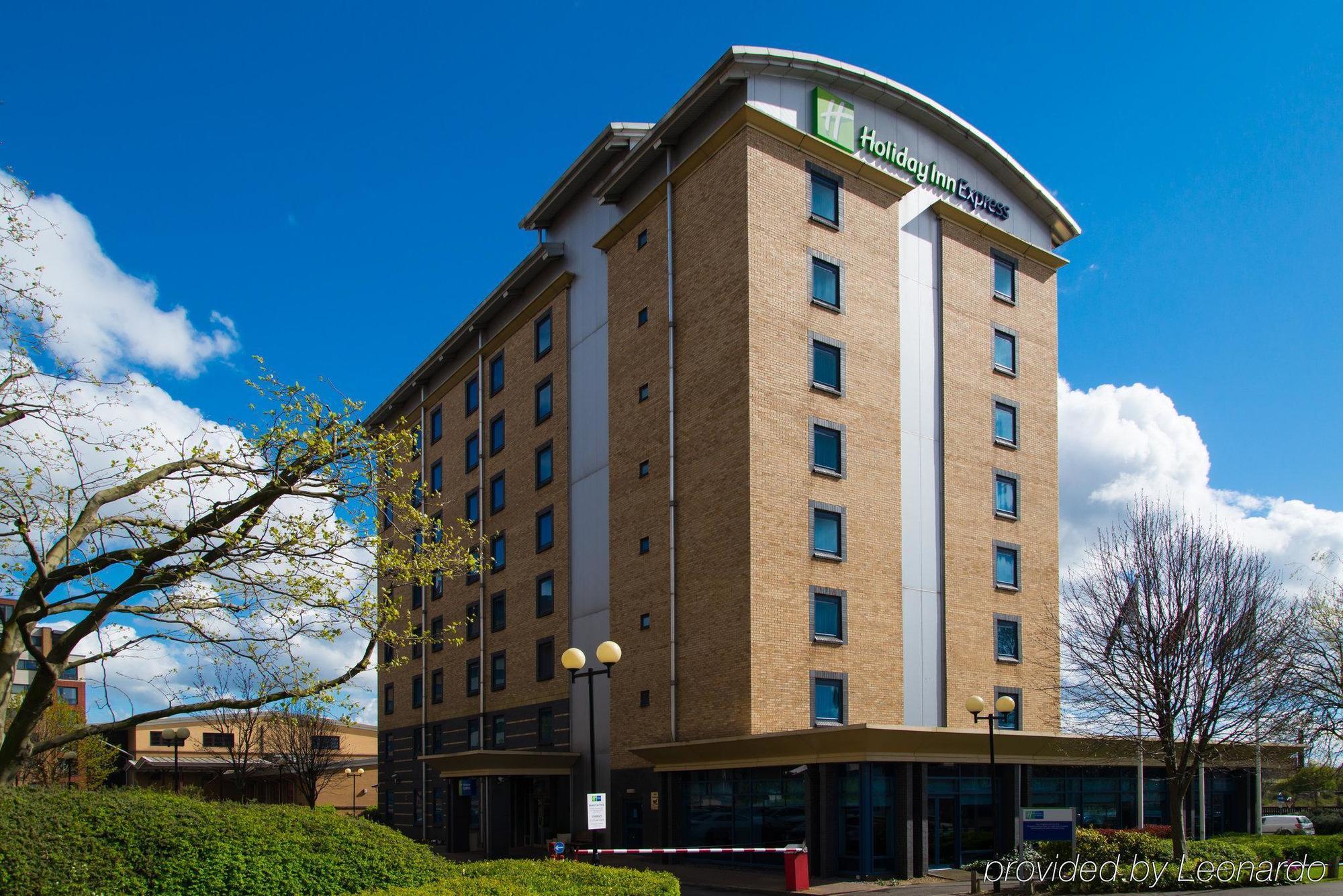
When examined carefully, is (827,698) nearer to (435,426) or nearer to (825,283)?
(825,283)

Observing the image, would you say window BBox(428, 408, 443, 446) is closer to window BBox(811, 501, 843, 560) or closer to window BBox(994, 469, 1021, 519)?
window BBox(811, 501, 843, 560)

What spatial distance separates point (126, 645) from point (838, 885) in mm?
19436

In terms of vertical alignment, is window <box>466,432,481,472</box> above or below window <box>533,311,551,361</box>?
below

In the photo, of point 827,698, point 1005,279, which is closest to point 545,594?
point 827,698

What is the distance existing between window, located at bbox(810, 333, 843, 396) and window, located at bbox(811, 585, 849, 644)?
20.1ft

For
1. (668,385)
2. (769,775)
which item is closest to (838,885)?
(769,775)

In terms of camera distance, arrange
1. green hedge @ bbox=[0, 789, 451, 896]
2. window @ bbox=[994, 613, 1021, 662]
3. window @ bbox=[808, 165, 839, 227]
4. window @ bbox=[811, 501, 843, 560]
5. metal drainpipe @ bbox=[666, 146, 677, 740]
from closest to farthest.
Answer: green hedge @ bbox=[0, 789, 451, 896] < window @ bbox=[811, 501, 843, 560] < metal drainpipe @ bbox=[666, 146, 677, 740] < window @ bbox=[808, 165, 839, 227] < window @ bbox=[994, 613, 1021, 662]

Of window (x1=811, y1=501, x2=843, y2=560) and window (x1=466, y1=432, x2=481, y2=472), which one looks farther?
window (x1=466, y1=432, x2=481, y2=472)

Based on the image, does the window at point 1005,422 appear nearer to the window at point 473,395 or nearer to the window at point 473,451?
the window at point 473,451

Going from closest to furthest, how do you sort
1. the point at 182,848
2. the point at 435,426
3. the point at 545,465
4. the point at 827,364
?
the point at 182,848, the point at 827,364, the point at 545,465, the point at 435,426

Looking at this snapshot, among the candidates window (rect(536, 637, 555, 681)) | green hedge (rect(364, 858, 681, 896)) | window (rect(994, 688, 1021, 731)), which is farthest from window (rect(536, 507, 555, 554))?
green hedge (rect(364, 858, 681, 896))

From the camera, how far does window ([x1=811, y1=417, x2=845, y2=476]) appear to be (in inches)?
1351

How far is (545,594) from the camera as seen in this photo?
44.4 meters

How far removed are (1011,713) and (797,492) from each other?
11.1 metres
